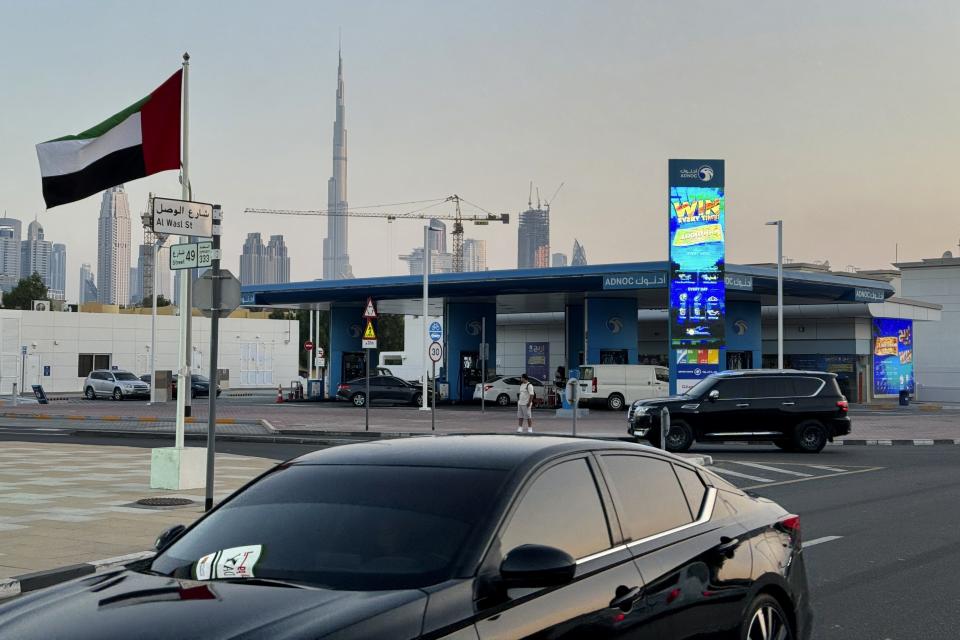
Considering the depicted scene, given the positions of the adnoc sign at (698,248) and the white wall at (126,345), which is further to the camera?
the white wall at (126,345)

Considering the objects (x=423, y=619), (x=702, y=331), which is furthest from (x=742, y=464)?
(x=423, y=619)

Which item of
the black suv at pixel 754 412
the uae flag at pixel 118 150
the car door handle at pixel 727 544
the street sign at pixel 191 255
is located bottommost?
the black suv at pixel 754 412

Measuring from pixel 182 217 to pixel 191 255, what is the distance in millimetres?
819

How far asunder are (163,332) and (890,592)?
75.5 meters

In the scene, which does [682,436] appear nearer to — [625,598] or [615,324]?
[625,598]

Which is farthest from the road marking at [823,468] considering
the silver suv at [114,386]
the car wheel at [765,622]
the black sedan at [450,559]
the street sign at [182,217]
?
the silver suv at [114,386]

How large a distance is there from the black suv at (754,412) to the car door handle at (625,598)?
20.4 metres

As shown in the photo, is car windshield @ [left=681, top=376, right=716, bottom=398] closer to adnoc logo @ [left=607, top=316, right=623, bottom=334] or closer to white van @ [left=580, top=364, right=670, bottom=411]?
white van @ [left=580, top=364, right=670, bottom=411]

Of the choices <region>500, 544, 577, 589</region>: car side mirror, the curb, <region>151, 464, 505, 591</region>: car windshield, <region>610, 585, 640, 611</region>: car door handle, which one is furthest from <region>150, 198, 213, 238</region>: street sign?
<region>500, 544, 577, 589</region>: car side mirror

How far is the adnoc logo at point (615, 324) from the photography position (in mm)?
48562

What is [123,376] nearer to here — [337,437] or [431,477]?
[337,437]

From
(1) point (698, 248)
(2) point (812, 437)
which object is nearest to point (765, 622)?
(2) point (812, 437)

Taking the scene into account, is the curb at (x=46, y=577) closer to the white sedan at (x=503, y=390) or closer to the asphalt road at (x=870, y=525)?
the asphalt road at (x=870, y=525)

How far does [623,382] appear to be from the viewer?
147ft
